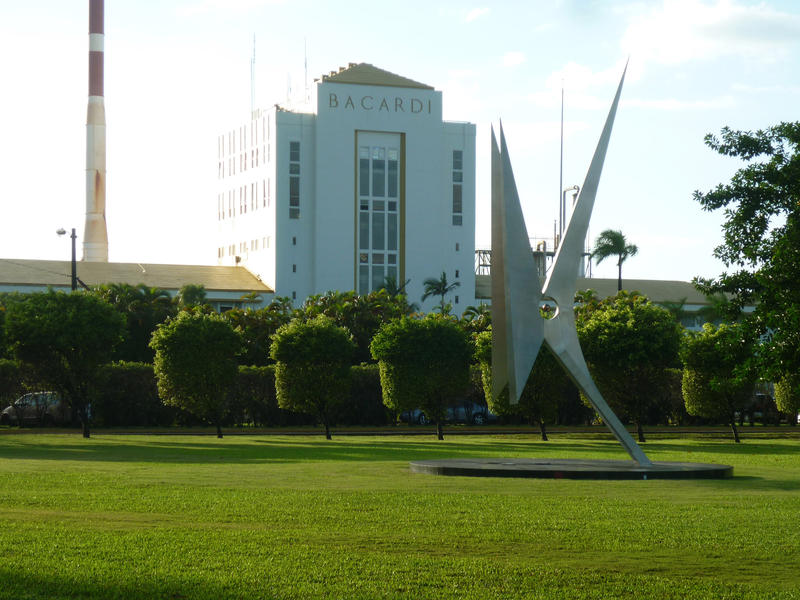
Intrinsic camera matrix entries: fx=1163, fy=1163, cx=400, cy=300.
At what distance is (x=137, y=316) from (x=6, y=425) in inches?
514

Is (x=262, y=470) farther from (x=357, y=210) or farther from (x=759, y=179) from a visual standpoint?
(x=357, y=210)

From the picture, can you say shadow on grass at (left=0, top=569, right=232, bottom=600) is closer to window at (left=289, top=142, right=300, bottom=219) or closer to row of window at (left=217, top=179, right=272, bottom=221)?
window at (left=289, top=142, right=300, bottom=219)

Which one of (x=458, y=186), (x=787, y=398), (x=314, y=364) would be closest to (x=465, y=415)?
(x=314, y=364)

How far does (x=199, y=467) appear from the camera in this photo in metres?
25.2

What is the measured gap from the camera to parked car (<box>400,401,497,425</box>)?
60.1 m

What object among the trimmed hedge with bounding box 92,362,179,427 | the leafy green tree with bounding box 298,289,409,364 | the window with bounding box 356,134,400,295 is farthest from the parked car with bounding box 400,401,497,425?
the window with bounding box 356,134,400,295

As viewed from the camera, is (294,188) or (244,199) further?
(244,199)

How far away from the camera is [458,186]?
98875mm

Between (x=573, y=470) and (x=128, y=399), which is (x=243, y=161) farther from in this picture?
(x=573, y=470)

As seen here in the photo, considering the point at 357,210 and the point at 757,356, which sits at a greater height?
the point at 357,210

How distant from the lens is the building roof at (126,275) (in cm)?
8538

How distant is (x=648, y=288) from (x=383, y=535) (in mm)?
90954

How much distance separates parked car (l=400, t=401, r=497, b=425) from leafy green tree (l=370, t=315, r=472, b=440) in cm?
1427

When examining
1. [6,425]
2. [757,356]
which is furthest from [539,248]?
[757,356]
